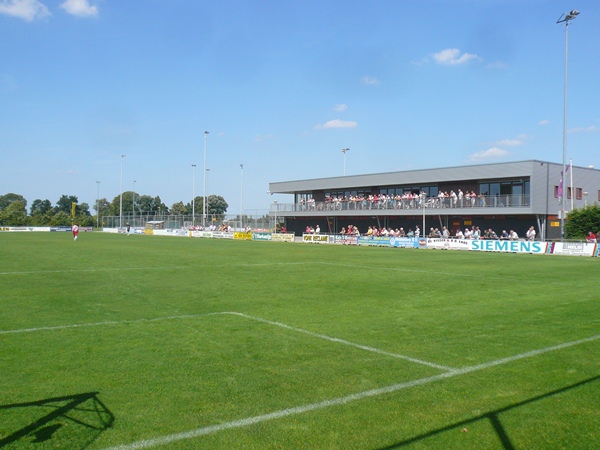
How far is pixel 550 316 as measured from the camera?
11.4m

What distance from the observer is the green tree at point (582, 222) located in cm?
4066

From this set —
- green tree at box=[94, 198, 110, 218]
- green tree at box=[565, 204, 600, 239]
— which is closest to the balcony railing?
green tree at box=[565, 204, 600, 239]

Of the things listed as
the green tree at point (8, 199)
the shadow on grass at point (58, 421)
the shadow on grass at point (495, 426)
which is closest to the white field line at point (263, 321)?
the shadow on grass at point (495, 426)

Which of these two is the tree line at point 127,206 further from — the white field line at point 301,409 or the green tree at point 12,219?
the white field line at point 301,409

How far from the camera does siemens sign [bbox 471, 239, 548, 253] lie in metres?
35.6

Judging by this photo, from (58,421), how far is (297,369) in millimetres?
3072

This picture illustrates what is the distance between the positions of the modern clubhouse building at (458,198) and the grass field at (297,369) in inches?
1219

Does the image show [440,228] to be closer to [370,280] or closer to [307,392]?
[370,280]

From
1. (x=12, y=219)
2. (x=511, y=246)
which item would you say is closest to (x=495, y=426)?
(x=511, y=246)

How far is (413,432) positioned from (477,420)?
2.57ft

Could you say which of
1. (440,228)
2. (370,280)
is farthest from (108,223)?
(370,280)

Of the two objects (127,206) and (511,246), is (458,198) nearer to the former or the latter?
(511,246)

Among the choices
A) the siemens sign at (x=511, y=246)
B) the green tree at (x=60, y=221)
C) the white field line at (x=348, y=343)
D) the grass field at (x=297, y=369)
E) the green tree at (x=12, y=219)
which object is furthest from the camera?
the green tree at (x=60, y=221)

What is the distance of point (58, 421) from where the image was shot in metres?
5.27
